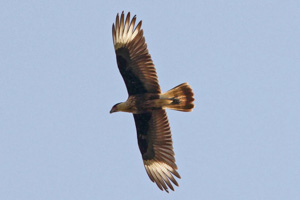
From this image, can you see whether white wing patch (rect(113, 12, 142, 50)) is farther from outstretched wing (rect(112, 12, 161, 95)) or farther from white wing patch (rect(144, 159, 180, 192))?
white wing patch (rect(144, 159, 180, 192))

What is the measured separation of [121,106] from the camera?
17.0 meters

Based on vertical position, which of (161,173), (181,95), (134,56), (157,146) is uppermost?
(134,56)

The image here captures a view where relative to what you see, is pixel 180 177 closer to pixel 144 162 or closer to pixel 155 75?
pixel 144 162

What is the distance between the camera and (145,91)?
55.4ft

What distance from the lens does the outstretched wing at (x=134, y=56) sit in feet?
54.6

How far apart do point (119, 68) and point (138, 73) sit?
0.41 meters

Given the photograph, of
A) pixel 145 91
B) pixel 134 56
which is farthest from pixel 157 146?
pixel 134 56

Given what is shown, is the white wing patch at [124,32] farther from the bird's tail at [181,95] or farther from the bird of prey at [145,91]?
the bird's tail at [181,95]

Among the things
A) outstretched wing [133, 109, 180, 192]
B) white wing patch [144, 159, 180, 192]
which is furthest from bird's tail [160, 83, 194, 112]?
white wing patch [144, 159, 180, 192]

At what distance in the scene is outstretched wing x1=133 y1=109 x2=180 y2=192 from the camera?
1697cm

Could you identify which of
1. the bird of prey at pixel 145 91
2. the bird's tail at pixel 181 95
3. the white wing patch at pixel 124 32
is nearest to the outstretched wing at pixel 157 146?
the bird of prey at pixel 145 91

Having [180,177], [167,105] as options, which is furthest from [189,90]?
[180,177]

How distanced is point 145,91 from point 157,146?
50.5 inches

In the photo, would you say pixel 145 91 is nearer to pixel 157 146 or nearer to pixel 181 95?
pixel 181 95
